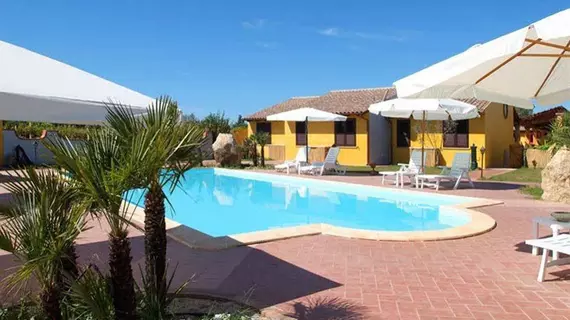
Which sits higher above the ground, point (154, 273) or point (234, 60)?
point (234, 60)

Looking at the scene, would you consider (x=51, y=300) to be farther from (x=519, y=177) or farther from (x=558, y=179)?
(x=519, y=177)

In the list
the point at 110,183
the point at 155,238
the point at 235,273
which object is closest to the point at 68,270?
the point at 155,238

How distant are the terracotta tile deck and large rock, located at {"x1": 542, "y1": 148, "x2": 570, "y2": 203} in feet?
13.8

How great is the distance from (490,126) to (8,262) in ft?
70.5

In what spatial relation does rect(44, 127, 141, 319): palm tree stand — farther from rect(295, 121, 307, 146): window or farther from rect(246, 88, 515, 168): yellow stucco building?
rect(295, 121, 307, 146): window

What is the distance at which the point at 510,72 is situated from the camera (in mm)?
6777

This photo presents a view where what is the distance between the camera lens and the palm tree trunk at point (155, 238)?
3.59 metres

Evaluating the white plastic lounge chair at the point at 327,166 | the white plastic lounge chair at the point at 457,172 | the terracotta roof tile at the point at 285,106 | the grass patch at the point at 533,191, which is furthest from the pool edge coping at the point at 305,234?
the terracotta roof tile at the point at 285,106

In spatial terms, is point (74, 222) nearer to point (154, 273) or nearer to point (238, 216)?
point (154, 273)

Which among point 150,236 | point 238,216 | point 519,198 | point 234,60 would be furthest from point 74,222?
point 234,60

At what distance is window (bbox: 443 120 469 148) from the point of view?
2206 centimetres

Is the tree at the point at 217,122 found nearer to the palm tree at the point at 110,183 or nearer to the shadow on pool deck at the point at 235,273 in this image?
the shadow on pool deck at the point at 235,273

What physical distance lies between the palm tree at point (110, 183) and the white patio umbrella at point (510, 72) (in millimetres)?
3936

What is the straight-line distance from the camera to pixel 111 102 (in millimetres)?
3723
